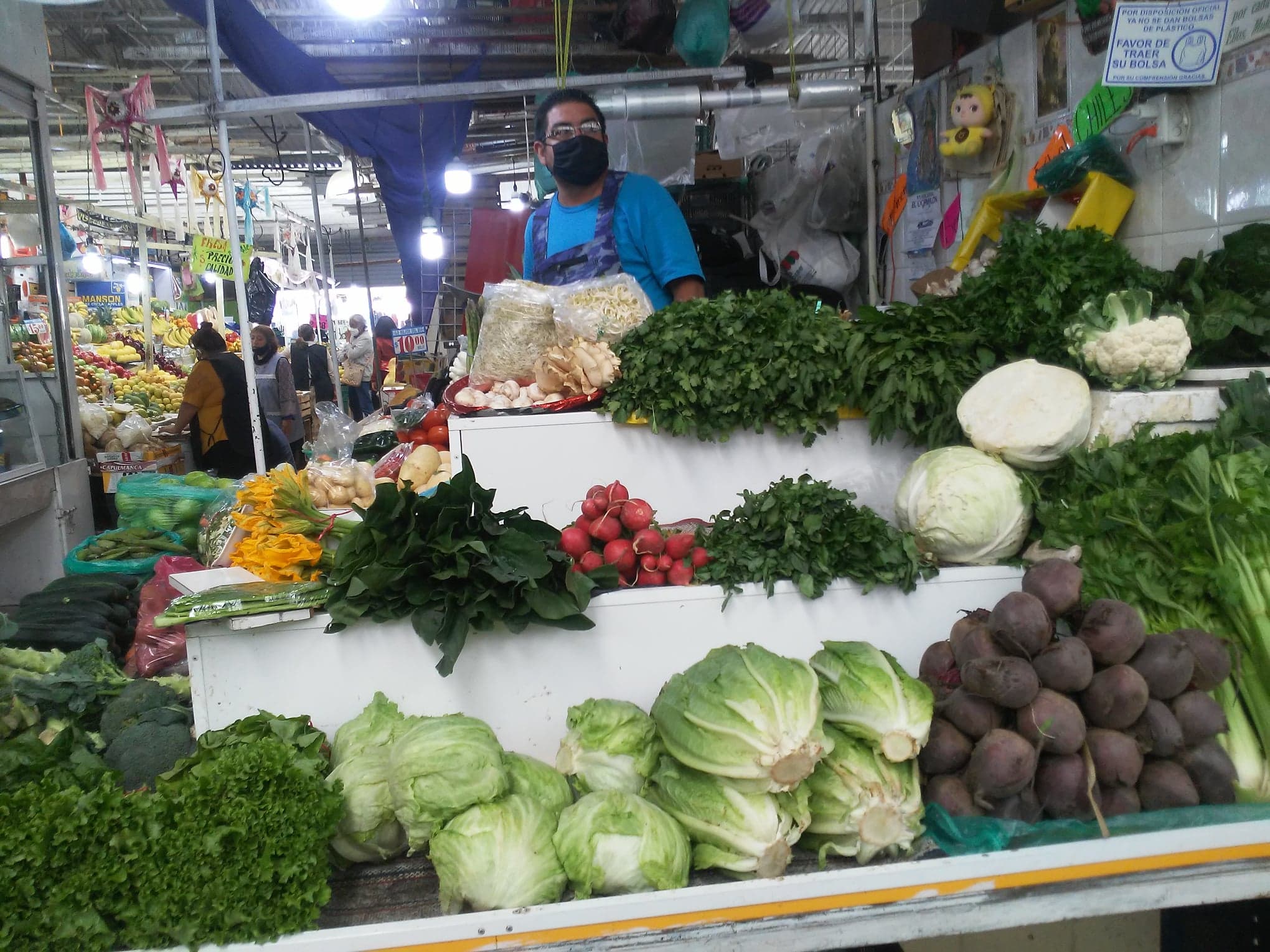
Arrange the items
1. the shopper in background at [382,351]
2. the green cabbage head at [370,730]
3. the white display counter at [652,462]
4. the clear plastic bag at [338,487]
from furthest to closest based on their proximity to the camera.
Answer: the shopper in background at [382,351]
the clear plastic bag at [338,487]
the white display counter at [652,462]
the green cabbage head at [370,730]

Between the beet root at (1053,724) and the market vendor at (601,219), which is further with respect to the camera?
the market vendor at (601,219)

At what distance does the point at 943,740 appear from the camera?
2068 millimetres

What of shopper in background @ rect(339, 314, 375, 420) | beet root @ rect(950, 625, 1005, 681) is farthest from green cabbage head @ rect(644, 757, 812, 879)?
shopper in background @ rect(339, 314, 375, 420)

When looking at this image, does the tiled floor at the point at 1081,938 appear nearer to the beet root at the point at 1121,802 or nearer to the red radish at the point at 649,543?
the beet root at the point at 1121,802

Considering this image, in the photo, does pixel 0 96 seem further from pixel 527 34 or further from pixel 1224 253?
pixel 1224 253

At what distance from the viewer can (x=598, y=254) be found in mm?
3869

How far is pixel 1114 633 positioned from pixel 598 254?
2619mm

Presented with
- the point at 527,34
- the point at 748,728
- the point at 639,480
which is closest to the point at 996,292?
the point at 639,480

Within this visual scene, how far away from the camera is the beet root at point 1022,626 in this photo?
2.05 metres

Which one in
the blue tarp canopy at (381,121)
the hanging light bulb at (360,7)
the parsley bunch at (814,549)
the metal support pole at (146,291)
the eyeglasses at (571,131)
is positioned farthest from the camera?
the metal support pole at (146,291)

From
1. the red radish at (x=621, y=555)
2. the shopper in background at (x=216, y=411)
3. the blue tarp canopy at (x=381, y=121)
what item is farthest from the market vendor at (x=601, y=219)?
the shopper in background at (x=216, y=411)

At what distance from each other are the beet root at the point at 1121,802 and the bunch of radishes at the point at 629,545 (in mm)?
1163

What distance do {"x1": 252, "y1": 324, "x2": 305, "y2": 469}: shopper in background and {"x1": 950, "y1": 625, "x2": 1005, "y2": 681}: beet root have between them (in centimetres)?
861

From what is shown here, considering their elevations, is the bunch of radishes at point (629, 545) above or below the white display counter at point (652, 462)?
below
